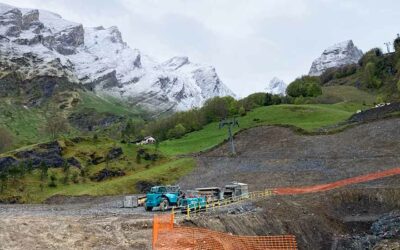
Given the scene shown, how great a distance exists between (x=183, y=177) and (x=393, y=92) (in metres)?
105

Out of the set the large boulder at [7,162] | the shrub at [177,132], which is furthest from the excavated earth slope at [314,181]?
the shrub at [177,132]

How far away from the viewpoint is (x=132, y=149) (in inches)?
3516

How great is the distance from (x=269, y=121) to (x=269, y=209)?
7188 centimetres

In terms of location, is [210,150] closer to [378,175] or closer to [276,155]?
[276,155]

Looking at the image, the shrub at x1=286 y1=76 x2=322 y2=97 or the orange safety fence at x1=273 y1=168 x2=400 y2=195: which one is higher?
the shrub at x1=286 y1=76 x2=322 y2=97

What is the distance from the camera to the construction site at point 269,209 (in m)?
28.0

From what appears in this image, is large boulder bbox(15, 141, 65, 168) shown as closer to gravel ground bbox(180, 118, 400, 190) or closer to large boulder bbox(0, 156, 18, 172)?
large boulder bbox(0, 156, 18, 172)

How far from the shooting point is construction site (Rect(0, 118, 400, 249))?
28.0 metres

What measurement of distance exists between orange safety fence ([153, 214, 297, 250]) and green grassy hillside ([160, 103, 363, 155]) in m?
62.4

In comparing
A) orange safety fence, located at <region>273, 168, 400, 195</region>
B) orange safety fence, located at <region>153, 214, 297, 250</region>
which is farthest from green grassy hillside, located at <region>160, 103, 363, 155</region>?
orange safety fence, located at <region>153, 214, 297, 250</region>

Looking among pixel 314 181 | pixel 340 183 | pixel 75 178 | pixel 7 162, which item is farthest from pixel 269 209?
pixel 7 162

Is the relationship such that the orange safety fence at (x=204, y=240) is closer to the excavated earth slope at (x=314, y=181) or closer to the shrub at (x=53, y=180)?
the excavated earth slope at (x=314, y=181)

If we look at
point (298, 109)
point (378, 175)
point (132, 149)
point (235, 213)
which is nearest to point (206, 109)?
point (298, 109)

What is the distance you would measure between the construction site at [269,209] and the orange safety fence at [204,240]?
2.5 inches
